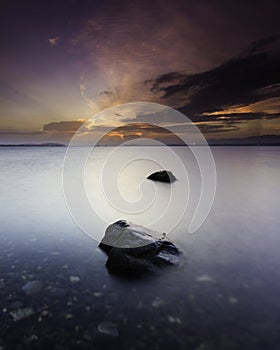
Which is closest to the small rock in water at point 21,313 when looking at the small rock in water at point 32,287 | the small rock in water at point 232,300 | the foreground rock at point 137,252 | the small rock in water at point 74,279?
the small rock in water at point 32,287

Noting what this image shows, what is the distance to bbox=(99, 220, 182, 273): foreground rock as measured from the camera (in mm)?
5355

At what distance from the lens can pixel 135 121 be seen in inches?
511

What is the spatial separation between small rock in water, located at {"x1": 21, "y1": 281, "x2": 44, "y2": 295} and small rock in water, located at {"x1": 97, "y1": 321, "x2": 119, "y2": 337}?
1.61 m

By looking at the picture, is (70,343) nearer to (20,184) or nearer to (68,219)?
(68,219)

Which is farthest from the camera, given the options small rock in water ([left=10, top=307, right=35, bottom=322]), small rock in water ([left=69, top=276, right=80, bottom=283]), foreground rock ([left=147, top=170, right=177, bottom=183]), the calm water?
foreground rock ([left=147, top=170, right=177, bottom=183])

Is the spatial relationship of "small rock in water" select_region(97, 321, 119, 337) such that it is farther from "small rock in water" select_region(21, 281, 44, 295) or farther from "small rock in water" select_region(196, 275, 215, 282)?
"small rock in water" select_region(196, 275, 215, 282)

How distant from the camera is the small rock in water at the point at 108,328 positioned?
11.9 ft

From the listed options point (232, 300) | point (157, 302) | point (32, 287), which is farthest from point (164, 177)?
point (32, 287)

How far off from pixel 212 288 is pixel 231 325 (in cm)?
98

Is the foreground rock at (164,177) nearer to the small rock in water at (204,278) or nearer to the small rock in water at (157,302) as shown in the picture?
the small rock in water at (204,278)

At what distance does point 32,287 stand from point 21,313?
0.77 metres

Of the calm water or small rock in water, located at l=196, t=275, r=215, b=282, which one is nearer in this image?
the calm water

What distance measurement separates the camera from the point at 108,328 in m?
3.71

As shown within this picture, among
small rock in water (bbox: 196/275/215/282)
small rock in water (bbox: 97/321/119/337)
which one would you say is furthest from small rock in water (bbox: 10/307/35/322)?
small rock in water (bbox: 196/275/215/282)
